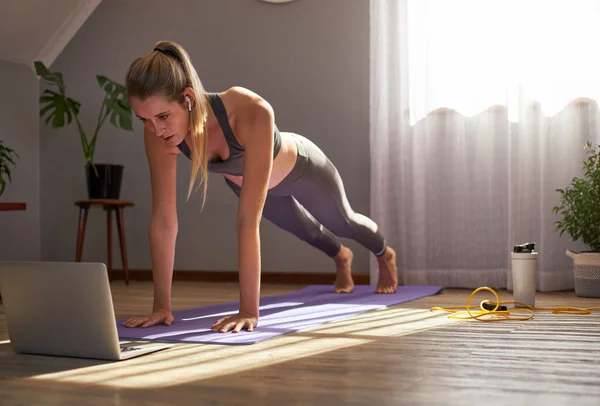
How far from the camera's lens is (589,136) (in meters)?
3.49

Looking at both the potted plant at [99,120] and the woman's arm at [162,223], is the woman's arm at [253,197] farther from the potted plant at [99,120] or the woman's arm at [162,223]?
the potted plant at [99,120]

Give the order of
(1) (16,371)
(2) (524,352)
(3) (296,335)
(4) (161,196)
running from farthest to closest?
(4) (161,196), (3) (296,335), (2) (524,352), (1) (16,371)

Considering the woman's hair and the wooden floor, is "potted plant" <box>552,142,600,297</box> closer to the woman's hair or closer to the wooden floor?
the wooden floor

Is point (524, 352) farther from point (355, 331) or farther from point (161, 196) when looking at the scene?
point (161, 196)

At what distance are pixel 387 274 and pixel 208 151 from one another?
134 cm

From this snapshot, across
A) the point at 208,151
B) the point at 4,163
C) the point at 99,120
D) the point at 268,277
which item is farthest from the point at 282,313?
the point at 4,163

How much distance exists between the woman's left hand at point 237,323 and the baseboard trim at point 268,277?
195 cm

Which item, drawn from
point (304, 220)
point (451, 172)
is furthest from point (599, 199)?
point (304, 220)

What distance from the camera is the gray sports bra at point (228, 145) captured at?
7.18 ft

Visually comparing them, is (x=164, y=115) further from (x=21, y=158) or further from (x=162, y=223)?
(x=21, y=158)

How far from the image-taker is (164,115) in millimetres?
1973

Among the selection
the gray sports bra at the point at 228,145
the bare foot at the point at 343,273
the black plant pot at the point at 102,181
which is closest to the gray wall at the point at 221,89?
the black plant pot at the point at 102,181

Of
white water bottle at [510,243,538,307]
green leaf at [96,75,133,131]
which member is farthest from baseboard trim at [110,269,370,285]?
white water bottle at [510,243,538,307]

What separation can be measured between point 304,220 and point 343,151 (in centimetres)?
112
